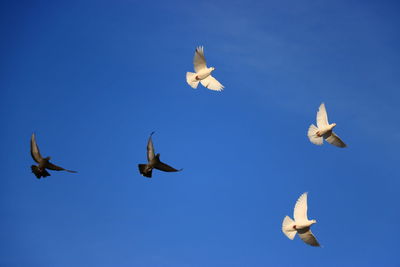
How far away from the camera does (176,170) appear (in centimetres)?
2664

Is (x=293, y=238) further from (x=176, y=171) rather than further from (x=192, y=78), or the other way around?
(x=192, y=78)

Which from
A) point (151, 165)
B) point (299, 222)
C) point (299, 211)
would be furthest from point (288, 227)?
point (151, 165)

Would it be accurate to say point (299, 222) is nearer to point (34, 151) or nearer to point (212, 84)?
point (212, 84)

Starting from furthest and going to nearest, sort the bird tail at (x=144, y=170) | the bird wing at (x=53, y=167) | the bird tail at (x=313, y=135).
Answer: the bird tail at (x=313, y=135) < the bird wing at (x=53, y=167) < the bird tail at (x=144, y=170)

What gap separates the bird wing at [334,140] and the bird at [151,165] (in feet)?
33.2

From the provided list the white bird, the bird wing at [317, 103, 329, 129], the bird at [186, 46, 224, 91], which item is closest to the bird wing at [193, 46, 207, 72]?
the bird at [186, 46, 224, 91]

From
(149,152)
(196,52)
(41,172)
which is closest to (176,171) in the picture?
(149,152)

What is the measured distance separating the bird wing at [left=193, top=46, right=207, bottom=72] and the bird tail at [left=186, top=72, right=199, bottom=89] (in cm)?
37

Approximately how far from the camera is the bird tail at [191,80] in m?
33.6

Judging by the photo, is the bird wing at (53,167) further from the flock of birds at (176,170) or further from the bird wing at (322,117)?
the bird wing at (322,117)

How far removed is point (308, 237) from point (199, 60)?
36.3 feet

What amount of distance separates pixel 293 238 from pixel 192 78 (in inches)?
407

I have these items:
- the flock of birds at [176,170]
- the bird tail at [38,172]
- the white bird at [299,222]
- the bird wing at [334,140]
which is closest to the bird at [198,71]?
the flock of birds at [176,170]

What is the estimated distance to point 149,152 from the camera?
26938 millimetres
